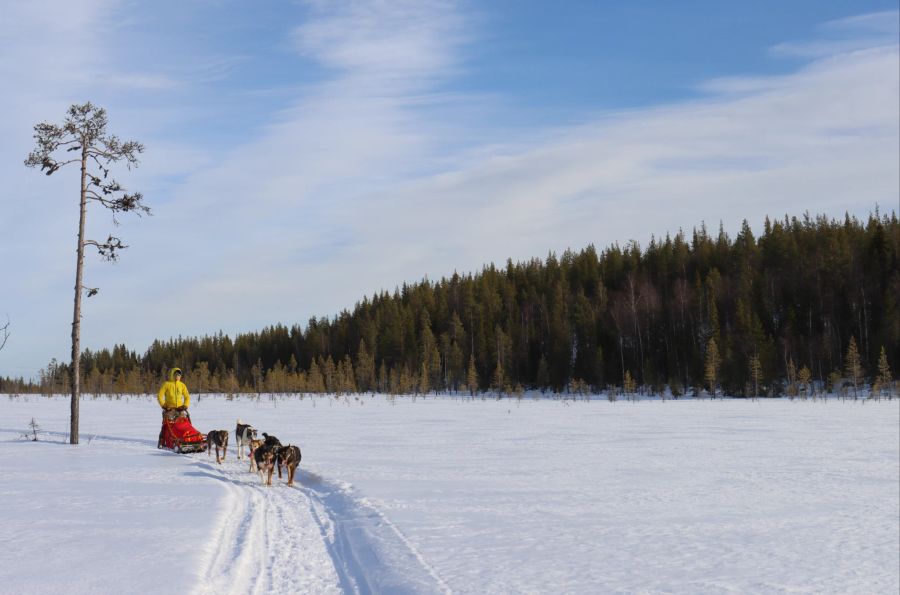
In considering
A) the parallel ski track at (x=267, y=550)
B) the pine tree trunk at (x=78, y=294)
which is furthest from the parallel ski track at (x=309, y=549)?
the pine tree trunk at (x=78, y=294)

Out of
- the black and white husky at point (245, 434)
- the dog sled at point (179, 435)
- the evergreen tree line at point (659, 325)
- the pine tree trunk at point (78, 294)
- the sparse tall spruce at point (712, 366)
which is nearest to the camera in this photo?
the black and white husky at point (245, 434)

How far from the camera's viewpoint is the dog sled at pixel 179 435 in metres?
16.6

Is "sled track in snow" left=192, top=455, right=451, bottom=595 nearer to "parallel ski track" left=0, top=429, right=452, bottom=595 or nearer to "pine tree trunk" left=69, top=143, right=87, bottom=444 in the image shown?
"parallel ski track" left=0, top=429, right=452, bottom=595

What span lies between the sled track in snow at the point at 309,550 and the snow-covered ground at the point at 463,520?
0.09ft

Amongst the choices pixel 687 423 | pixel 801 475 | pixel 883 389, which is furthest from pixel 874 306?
pixel 801 475

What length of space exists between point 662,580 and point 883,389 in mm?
59070

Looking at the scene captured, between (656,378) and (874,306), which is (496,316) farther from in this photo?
(874,306)

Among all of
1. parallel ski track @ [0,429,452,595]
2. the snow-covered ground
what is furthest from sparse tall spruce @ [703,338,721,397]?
parallel ski track @ [0,429,452,595]

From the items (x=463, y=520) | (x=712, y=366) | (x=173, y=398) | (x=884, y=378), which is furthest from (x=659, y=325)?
(x=463, y=520)

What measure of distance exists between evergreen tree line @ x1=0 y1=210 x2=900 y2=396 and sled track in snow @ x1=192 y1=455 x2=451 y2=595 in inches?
2070

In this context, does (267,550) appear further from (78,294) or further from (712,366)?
(712,366)

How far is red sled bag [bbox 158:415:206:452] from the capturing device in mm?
16625

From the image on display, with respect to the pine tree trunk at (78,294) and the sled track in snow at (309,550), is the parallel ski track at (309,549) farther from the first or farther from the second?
the pine tree trunk at (78,294)

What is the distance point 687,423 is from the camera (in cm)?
2542
